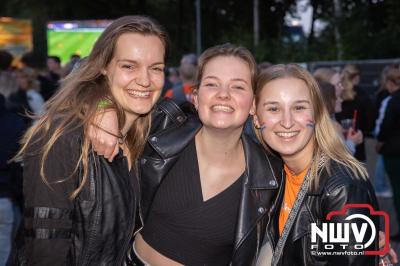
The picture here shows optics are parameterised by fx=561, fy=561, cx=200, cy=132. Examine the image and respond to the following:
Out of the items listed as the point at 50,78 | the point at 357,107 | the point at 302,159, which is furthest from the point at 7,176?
the point at 50,78

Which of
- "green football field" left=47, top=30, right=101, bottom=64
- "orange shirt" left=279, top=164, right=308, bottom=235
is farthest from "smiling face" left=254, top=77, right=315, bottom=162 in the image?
"green football field" left=47, top=30, right=101, bottom=64

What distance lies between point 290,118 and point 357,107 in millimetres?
4730

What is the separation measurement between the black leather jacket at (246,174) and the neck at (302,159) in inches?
8.2

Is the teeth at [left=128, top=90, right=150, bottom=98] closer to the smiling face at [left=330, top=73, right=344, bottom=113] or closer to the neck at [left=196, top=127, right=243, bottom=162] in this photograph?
the neck at [left=196, top=127, right=243, bottom=162]

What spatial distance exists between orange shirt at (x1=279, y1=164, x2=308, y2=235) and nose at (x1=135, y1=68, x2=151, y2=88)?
0.90 m

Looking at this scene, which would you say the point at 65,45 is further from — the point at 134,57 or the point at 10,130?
the point at 134,57

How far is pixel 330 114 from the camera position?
5.31 m

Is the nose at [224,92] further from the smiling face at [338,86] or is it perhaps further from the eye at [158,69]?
the smiling face at [338,86]

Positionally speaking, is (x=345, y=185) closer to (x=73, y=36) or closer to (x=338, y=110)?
(x=338, y=110)

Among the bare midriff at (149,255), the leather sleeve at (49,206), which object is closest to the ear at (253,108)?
the bare midriff at (149,255)

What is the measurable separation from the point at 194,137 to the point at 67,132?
1.01m

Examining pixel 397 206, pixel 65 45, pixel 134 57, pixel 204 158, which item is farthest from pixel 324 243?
pixel 65 45

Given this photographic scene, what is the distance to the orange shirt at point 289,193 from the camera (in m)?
2.85

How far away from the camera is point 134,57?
2832mm
